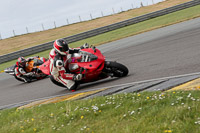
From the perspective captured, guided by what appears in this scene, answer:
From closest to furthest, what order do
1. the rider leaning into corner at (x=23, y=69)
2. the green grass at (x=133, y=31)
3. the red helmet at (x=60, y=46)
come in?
the red helmet at (x=60, y=46), the rider leaning into corner at (x=23, y=69), the green grass at (x=133, y=31)

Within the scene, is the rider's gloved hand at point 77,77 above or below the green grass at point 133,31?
above

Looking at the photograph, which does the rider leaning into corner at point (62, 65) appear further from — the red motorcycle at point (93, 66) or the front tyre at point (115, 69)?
the front tyre at point (115, 69)

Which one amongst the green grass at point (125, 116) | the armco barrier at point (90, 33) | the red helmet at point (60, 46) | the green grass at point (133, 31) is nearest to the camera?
the green grass at point (125, 116)

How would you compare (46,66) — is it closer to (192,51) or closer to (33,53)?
(192,51)

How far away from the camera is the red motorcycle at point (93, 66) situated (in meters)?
9.77

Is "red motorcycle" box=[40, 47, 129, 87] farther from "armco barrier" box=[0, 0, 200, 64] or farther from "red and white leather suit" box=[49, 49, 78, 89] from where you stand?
"armco barrier" box=[0, 0, 200, 64]

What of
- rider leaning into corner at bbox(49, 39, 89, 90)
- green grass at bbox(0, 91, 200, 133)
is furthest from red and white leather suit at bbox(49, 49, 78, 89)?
green grass at bbox(0, 91, 200, 133)

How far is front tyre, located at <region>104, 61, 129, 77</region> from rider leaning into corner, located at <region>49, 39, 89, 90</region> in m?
0.83

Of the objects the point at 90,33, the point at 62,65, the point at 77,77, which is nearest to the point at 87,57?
the point at 77,77

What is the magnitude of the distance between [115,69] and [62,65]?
152 centimetres

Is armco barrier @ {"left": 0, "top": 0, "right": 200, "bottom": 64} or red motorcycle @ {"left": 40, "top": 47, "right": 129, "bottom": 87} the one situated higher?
red motorcycle @ {"left": 40, "top": 47, "right": 129, "bottom": 87}

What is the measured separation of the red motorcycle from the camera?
9.77 metres

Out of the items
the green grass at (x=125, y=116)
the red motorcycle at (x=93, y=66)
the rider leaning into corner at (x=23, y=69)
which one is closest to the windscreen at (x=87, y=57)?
the red motorcycle at (x=93, y=66)

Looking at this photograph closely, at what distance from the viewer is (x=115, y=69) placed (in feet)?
32.3
